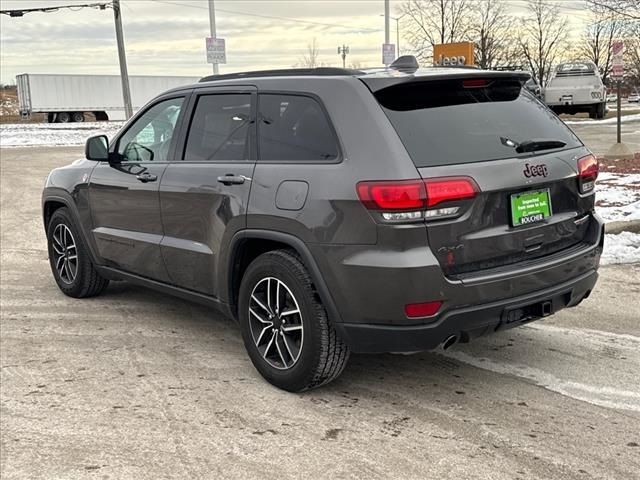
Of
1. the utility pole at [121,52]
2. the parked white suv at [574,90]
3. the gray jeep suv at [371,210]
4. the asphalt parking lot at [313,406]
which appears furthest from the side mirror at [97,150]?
the parked white suv at [574,90]

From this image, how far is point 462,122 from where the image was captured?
12.2 ft

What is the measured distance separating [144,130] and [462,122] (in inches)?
98.5

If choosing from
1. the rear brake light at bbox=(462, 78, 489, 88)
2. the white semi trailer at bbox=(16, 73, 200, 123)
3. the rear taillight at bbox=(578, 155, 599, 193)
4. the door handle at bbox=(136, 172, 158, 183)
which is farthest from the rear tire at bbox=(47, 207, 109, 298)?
the white semi trailer at bbox=(16, 73, 200, 123)

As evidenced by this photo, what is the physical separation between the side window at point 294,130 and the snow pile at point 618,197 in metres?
5.22

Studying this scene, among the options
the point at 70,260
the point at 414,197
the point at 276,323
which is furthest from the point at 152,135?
the point at 414,197

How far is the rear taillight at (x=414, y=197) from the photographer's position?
3.32 metres

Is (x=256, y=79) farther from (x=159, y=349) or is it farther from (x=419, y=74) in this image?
(x=159, y=349)

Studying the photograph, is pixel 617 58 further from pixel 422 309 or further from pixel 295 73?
pixel 422 309

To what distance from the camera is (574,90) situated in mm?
27172

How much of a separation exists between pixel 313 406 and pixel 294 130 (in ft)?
4.98

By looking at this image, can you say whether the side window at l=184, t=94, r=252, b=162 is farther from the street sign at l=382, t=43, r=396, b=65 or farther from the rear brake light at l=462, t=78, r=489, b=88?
the street sign at l=382, t=43, r=396, b=65

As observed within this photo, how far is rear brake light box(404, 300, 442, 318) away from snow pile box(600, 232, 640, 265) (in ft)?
12.6

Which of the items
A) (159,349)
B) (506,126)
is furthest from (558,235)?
(159,349)

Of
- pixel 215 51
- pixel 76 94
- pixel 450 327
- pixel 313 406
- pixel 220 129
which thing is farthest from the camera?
pixel 76 94
